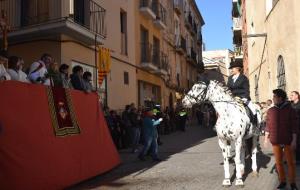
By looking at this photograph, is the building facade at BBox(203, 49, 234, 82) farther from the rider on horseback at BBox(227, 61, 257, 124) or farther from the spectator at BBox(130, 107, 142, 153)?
the rider on horseback at BBox(227, 61, 257, 124)

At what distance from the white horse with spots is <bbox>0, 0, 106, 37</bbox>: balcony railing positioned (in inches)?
288

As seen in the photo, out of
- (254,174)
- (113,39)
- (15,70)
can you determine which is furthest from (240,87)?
(113,39)

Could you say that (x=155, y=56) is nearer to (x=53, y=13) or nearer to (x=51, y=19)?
(x=53, y=13)

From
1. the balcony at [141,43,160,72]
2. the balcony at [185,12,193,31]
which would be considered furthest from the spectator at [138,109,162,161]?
the balcony at [185,12,193,31]

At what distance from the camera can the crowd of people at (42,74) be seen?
9000 millimetres

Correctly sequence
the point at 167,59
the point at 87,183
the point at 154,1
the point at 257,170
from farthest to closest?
the point at 167,59 < the point at 154,1 < the point at 257,170 < the point at 87,183

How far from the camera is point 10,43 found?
1720cm

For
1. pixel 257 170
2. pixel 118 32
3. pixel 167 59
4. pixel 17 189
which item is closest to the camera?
pixel 17 189

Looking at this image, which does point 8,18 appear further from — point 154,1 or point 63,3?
point 154,1

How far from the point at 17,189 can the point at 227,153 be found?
13.2 feet

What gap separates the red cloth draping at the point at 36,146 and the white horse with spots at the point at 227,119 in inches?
98.2

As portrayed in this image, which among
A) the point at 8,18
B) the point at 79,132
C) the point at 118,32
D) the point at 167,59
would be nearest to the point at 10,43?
the point at 8,18

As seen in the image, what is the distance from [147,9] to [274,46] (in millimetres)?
9335

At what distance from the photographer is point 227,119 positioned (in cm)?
928
